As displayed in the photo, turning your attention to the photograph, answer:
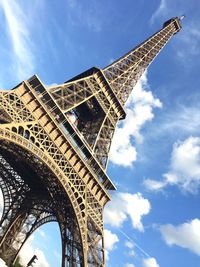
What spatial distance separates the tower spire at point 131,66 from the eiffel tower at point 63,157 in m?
0.15

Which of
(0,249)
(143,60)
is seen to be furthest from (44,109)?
(143,60)

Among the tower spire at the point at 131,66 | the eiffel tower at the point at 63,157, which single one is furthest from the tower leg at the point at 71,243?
the tower spire at the point at 131,66

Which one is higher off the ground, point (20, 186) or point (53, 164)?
point (20, 186)

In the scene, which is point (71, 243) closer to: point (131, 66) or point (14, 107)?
point (14, 107)

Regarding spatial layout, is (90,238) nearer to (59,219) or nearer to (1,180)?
(59,219)

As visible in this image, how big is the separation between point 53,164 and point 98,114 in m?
11.1

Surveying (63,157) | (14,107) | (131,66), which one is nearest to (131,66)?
(131,66)

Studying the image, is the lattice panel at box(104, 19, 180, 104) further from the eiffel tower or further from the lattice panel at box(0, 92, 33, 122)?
the lattice panel at box(0, 92, 33, 122)

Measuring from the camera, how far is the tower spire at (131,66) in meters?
38.0

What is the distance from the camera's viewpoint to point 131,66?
134 feet

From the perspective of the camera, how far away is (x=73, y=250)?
2670 cm

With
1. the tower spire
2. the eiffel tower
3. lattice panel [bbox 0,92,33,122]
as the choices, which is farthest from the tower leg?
the tower spire

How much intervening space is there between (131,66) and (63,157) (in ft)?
60.9

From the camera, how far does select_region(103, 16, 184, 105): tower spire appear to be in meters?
38.0
